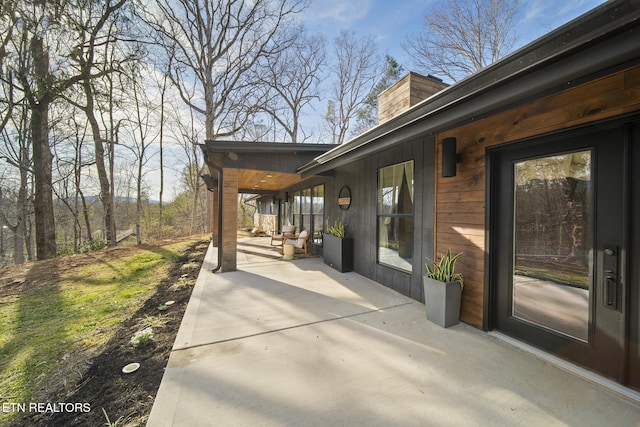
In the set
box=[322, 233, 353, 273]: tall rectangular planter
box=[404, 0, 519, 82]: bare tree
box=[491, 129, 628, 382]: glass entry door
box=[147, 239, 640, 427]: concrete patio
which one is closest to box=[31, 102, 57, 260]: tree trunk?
box=[147, 239, 640, 427]: concrete patio

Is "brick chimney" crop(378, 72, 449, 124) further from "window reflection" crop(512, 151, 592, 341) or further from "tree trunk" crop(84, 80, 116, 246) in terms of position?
"tree trunk" crop(84, 80, 116, 246)

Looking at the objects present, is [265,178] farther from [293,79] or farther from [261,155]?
[293,79]

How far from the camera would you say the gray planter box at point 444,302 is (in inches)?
113

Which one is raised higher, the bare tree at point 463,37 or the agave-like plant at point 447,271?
the bare tree at point 463,37

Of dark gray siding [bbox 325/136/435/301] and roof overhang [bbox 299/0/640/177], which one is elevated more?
roof overhang [bbox 299/0/640/177]

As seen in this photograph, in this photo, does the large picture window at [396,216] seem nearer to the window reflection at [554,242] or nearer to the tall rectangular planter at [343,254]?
the tall rectangular planter at [343,254]

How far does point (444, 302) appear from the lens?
2.87 m

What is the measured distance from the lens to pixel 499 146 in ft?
8.63

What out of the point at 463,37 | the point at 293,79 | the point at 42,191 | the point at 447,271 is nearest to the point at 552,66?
the point at 447,271

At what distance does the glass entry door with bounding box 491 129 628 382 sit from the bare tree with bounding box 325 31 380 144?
13.9 m

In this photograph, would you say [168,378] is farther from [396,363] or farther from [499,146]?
[499,146]

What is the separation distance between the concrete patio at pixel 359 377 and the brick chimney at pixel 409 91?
11.3ft

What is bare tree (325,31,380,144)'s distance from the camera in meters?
14.7

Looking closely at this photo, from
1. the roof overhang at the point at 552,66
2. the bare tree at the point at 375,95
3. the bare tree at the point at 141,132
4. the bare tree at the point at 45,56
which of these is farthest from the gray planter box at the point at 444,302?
the bare tree at the point at 141,132
